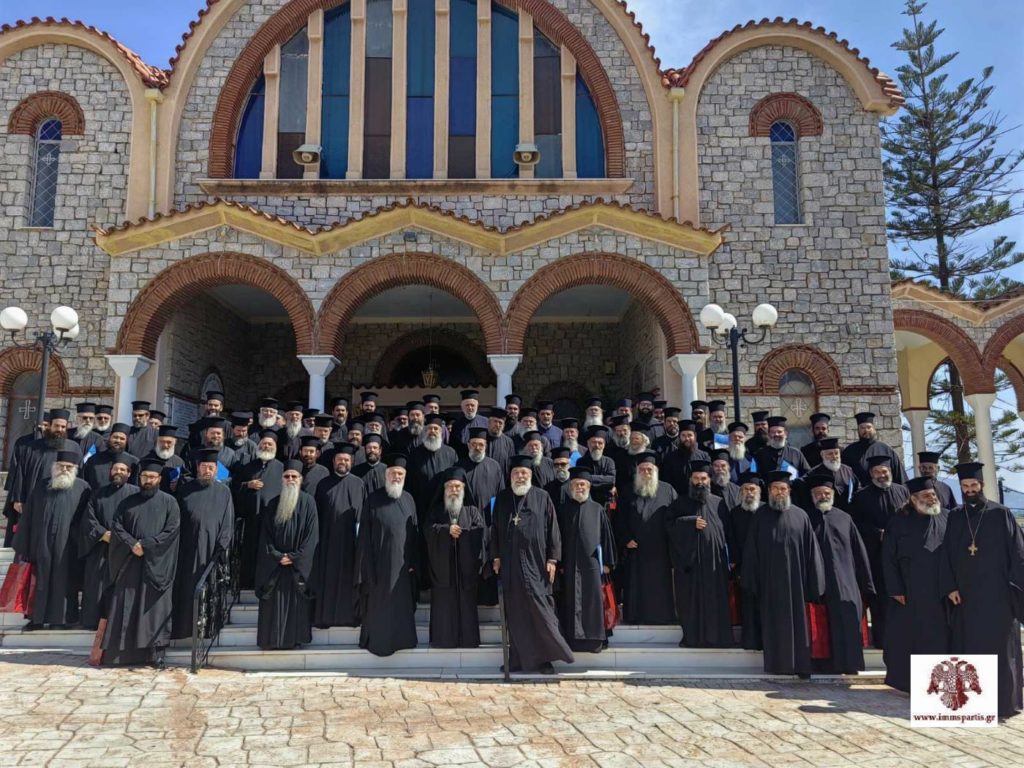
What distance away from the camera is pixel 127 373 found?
423 inches

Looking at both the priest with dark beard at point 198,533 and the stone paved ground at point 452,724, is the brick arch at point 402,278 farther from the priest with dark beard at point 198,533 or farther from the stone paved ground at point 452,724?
the stone paved ground at point 452,724

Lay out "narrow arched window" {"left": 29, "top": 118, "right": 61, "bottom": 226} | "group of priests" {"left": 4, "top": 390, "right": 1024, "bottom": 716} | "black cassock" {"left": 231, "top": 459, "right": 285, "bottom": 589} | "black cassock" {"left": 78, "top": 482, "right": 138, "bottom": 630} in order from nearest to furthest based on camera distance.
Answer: "group of priests" {"left": 4, "top": 390, "right": 1024, "bottom": 716} < "black cassock" {"left": 78, "top": 482, "right": 138, "bottom": 630} < "black cassock" {"left": 231, "top": 459, "right": 285, "bottom": 589} < "narrow arched window" {"left": 29, "top": 118, "right": 61, "bottom": 226}

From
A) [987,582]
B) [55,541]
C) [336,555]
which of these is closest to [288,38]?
[55,541]

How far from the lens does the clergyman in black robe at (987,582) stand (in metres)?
5.68

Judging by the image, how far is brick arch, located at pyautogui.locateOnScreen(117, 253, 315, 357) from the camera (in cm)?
1077

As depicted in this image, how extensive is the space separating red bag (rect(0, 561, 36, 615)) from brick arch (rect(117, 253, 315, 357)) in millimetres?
4017

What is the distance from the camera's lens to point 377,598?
6625mm

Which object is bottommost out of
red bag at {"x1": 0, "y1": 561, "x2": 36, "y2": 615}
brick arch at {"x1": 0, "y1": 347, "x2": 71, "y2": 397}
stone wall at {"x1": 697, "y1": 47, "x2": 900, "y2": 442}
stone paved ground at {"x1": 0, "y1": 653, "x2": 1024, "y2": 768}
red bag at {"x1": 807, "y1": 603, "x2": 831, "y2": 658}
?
stone paved ground at {"x1": 0, "y1": 653, "x2": 1024, "y2": 768}

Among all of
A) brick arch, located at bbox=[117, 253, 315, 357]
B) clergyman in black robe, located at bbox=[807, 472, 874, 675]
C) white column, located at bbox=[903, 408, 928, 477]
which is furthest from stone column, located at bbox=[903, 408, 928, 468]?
brick arch, located at bbox=[117, 253, 315, 357]

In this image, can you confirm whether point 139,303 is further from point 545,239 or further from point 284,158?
point 545,239

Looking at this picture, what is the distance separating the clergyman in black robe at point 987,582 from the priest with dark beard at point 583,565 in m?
2.65

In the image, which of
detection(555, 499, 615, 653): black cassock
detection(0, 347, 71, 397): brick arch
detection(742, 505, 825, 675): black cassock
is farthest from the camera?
detection(0, 347, 71, 397): brick arch

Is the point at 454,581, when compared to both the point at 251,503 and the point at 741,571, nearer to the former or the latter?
the point at 251,503

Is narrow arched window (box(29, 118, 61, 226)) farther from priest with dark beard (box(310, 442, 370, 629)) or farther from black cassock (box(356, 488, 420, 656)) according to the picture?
black cassock (box(356, 488, 420, 656))
